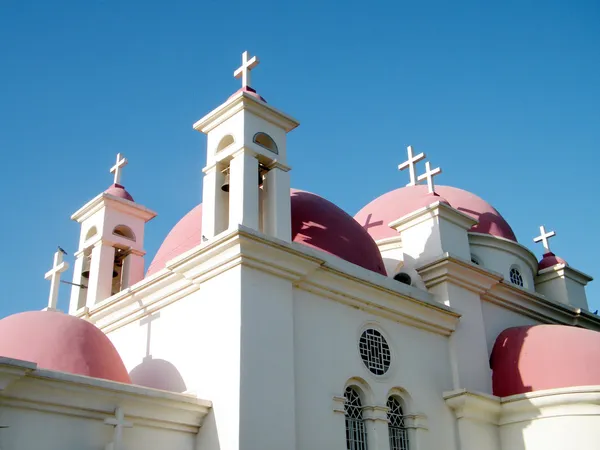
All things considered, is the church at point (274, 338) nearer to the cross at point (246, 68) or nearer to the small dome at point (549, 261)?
the cross at point (246, 68)

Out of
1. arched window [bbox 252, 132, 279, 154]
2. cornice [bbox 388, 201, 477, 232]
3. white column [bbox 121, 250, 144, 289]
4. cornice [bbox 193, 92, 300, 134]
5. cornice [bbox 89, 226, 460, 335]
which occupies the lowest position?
cornice [bbox 89, 226, 460, 335]

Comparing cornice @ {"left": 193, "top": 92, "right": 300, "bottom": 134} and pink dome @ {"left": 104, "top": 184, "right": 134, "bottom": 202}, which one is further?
pink dome @ {"left": 104, "top": 184, "right": 134, "bottom": 202}

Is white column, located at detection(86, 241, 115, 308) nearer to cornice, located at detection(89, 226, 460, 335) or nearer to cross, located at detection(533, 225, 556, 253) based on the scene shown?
cornice, located at detection(89, 226, 460, 335)

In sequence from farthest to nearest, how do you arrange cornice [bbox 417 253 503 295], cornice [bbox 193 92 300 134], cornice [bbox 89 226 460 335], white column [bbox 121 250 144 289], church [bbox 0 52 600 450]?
white column [bbox 121 250 144 289]
cornice [bbox 417 253 503 295]
cornice [bbox 193 92 300 134]
cornice [bbox 89 226 460 335]
church [bbox 0 52 600 450]

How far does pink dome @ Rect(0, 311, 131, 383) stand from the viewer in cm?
851

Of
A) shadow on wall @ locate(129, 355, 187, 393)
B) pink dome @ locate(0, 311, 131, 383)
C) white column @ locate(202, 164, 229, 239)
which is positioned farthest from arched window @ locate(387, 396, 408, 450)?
pink dome @ locate(0, 311, 131, 383)

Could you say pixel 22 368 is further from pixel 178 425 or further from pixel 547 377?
pixel 547 377

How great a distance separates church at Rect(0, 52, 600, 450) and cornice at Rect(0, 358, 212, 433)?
0.02m

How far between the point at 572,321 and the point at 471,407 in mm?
4699

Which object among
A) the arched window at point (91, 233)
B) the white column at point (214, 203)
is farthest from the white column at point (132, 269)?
the white column at point (214, 203)

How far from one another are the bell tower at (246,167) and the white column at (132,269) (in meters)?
3.36

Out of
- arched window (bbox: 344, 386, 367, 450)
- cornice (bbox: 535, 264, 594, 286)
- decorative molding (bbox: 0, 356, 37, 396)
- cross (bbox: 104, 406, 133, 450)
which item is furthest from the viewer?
cornice (bbox: 535, 264, 594, 286)

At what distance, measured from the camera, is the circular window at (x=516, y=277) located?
48.8ft

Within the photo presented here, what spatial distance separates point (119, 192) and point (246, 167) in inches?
179
